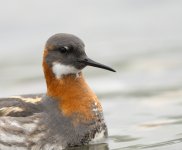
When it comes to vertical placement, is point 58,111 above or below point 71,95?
below

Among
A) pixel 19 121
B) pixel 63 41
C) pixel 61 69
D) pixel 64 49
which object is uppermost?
pixel 63 41

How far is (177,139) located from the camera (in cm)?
1373

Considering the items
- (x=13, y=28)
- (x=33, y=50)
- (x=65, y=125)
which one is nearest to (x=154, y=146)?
(x=65, y=125)

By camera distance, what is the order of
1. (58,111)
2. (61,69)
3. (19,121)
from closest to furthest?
(19,121) → (58,111) → (61,69)

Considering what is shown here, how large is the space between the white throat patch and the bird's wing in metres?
0.46

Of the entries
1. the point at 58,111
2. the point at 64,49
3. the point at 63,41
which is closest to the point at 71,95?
the point at 58,111

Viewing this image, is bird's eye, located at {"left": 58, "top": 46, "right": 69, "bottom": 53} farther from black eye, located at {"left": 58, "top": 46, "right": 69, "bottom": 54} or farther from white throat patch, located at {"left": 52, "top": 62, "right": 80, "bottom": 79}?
white throat patch, located at {"left": 52, "top": 62, "right": 80, "bottom": 79}

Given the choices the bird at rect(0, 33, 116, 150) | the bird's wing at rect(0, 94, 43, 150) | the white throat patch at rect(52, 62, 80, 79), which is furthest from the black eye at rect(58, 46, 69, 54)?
the bird's wing at rect(0, 94, 43, 150)

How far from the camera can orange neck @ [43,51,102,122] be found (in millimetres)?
13797

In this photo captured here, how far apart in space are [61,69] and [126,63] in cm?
394

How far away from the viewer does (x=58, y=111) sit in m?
13.8

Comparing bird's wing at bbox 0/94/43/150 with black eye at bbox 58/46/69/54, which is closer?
bird's wing at bbox 0/94/43/150

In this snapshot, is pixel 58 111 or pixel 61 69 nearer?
pixel 58 111

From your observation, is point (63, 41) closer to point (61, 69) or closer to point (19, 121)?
point (61, 69)
